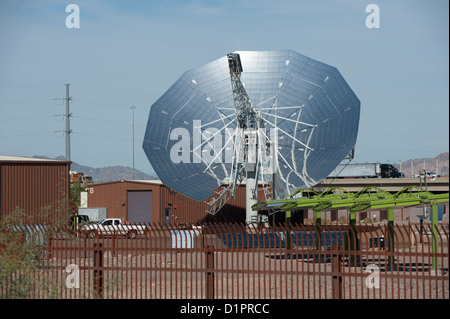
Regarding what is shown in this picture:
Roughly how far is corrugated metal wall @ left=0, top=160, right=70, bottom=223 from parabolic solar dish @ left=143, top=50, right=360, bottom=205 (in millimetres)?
7607

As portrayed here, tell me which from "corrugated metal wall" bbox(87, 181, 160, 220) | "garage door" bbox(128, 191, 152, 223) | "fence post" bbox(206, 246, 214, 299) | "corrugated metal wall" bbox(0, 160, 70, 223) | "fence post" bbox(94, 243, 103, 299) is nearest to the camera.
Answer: "fence post" bbox(206, 246, 214, 299)

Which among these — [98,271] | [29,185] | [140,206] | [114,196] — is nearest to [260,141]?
[29,185]

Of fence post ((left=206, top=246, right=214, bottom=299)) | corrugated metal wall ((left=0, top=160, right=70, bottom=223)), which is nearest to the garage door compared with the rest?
corrugated metal wall ((left=0, top=160, right=70, bottom=223))

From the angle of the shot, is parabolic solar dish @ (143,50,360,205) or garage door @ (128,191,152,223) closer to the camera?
parabolic solar dish @ (143,50,360,205)

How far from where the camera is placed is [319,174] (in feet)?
144

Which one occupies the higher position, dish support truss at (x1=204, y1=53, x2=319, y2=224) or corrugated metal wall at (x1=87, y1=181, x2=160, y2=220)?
dish support truss at (x1=204, y1=53, x2=319, y2=224)

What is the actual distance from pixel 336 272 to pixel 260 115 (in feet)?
96.7

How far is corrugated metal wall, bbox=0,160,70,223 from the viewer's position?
4103cm

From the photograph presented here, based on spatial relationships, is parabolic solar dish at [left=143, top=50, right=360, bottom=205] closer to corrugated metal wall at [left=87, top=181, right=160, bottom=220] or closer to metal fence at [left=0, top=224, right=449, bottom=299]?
corrugated metal wall at [left=87, top=181, right=160, bottom=220]

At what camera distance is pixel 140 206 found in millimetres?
70438

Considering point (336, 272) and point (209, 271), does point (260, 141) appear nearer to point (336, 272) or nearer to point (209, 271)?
point (209, 271)

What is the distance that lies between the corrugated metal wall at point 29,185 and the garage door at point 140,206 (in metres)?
27.6

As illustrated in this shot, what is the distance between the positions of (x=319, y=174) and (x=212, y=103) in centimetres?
917
